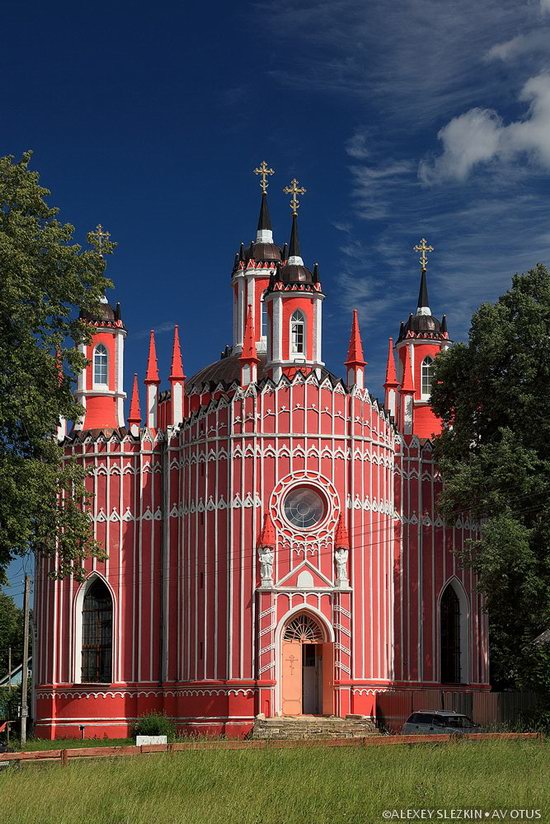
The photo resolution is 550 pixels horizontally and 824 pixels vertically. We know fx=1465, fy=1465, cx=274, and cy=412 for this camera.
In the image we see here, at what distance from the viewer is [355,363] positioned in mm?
54750

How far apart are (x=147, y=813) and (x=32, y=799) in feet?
8.29

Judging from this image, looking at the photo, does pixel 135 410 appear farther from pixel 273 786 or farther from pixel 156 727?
pixel 273 786

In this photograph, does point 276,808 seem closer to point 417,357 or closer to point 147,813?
point 147,813

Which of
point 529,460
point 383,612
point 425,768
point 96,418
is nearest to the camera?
point 425,768

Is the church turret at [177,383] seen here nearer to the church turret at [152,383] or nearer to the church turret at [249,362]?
the church turret at [152,383]

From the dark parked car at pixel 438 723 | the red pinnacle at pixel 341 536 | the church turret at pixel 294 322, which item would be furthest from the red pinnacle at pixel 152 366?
the dark parked car at pixel 438 723

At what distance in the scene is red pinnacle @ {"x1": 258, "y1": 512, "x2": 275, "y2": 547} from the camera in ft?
170

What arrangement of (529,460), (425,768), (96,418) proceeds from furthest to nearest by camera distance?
(96,418) → (529,460) → (425,768)

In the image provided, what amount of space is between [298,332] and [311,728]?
15.0m

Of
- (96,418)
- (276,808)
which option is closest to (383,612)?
(96,418)

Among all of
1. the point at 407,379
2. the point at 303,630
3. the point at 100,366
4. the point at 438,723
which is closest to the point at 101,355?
the point at 100,366

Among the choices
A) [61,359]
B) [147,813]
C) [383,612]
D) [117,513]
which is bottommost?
[147,813]

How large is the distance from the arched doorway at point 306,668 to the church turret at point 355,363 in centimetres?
891

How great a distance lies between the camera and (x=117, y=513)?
183 feet
